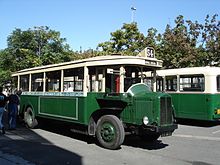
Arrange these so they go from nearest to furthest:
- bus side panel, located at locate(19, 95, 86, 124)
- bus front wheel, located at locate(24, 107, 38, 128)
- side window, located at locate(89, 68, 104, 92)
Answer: side window, located at locate(89, 68, 104, 92)
bus side panel, located at locate(19, 95, 86, 124)
bus front wheel, located at locate(24, 107, 38, 128)

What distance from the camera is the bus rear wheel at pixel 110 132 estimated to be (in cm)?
845

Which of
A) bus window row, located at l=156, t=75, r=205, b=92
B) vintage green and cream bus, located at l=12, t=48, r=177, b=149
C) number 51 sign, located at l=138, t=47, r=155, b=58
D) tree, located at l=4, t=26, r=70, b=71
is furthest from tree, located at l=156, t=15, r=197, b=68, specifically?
vintage green and cream bus, located at l=12, t=48, r=177, b=149

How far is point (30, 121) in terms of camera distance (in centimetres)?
1284

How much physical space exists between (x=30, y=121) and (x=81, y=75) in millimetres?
4274

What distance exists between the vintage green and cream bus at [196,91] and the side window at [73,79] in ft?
20.4

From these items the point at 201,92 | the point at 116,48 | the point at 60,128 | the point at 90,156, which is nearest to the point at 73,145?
the point at 90,156

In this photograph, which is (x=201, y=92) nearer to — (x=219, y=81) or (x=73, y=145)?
(x=219, y=81)

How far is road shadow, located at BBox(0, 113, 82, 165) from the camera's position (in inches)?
286

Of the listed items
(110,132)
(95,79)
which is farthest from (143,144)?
(95,79)

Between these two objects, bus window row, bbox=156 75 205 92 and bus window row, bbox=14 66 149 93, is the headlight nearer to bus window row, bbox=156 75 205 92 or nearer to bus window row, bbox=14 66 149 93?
bus window row, bbox=14 66 149 93

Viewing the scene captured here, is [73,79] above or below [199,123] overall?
above

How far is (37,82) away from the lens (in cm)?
1248

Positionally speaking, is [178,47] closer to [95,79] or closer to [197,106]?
[197,106]

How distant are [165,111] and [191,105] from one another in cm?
598
